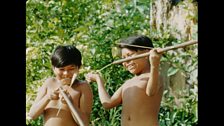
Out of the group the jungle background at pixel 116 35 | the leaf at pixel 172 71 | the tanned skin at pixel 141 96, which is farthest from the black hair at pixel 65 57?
the leaf at pixel 172 71

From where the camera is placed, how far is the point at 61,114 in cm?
128

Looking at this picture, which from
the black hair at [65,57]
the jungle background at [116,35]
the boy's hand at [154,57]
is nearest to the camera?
the boy's hand at [154,57]

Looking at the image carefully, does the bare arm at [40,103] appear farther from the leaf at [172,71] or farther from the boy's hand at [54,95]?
the leaf at [172,71]

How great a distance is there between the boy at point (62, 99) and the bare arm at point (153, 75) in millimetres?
149

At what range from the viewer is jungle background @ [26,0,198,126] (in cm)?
167

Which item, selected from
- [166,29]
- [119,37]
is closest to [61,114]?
[119,37]

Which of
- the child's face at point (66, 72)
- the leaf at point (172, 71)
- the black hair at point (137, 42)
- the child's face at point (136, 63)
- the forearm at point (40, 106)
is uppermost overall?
the black hair at point (137, 42)

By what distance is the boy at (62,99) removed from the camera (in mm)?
1279

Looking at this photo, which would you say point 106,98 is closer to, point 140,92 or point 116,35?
point 140,92

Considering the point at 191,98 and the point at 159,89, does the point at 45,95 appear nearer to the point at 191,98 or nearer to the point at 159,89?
the point at 159,89

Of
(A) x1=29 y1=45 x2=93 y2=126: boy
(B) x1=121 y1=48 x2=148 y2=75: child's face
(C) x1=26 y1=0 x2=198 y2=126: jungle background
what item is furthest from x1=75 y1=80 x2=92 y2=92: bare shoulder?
(C) x1=26 y1=0 x2=198 y2=126: jungle background

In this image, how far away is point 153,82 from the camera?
1.23 meters

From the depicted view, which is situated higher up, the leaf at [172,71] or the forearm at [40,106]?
the leaf at [172,71]

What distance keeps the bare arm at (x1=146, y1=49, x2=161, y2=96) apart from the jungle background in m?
0.39
